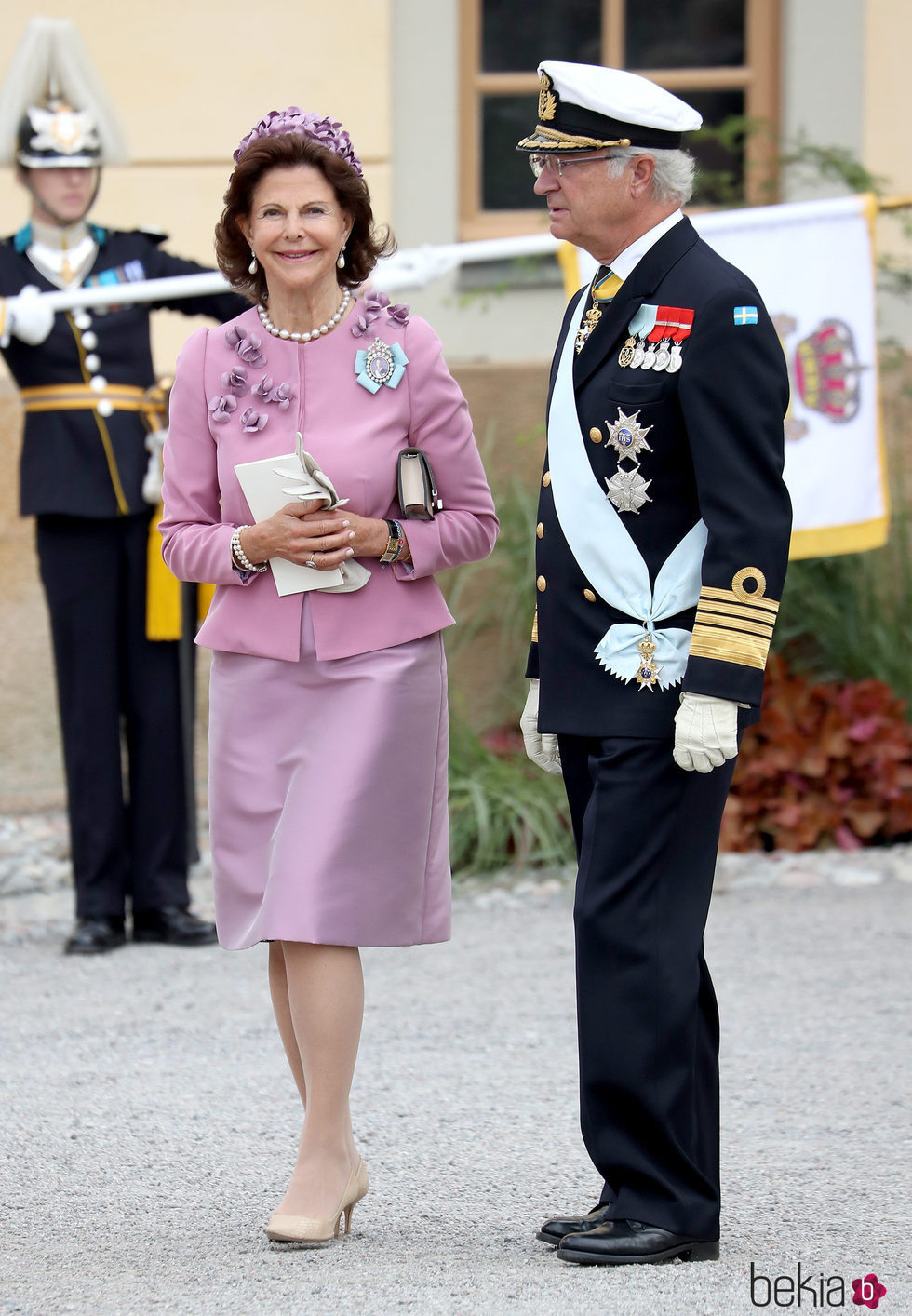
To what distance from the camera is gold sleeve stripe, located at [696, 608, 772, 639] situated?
8.90 ft

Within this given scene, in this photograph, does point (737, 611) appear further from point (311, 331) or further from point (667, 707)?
point (311, 331)

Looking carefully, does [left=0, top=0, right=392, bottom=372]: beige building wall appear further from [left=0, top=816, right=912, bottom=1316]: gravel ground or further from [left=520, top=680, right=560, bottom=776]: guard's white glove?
[left=520, top=680, right=560, bottom=776]: guard's white glove

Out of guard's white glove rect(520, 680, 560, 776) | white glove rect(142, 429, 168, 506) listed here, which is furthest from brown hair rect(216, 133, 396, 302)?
white glove rect(142, 429, 168, 506)

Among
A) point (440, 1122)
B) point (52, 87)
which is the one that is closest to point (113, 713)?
point (52, 87)

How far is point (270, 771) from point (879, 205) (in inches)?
152

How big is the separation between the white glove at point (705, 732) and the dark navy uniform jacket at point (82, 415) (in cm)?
276

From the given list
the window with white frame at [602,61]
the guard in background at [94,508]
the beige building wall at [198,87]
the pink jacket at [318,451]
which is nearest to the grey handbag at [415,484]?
the pink jacket at [318,451]

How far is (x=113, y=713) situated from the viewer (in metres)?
5.27

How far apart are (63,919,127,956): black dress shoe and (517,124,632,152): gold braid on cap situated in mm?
2978

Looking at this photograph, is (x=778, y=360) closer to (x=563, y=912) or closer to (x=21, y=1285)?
(x=21, y=1285)

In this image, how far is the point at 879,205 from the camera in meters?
6.12

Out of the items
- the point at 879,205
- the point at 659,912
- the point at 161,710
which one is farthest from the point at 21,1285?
the point at 879,205

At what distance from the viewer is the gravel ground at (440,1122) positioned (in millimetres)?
2799

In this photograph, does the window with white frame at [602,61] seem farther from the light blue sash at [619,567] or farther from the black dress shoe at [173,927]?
the light blue sash at [619,567]
